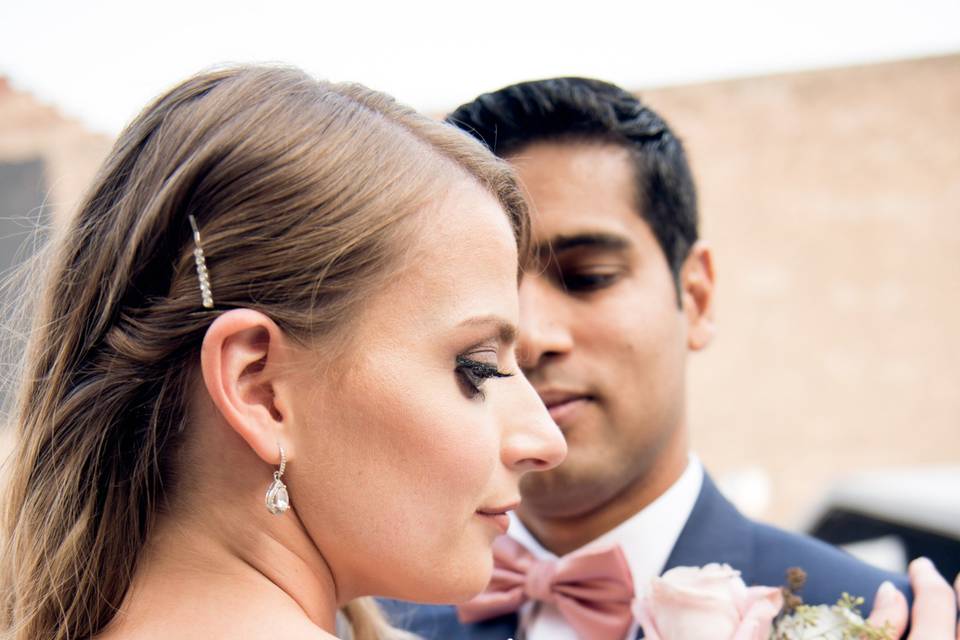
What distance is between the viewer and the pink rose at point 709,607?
6.83 ft

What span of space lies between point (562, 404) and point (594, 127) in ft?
2.50

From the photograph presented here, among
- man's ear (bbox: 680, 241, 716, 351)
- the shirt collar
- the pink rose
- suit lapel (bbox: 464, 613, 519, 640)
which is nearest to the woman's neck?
the pink rose

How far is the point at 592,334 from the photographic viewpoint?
8.79ft

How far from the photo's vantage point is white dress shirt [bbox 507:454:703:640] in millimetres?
2641

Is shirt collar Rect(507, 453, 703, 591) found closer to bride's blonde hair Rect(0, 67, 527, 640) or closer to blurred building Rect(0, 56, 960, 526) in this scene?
bride's blonde hair Rect(0, 67, 527, 640)

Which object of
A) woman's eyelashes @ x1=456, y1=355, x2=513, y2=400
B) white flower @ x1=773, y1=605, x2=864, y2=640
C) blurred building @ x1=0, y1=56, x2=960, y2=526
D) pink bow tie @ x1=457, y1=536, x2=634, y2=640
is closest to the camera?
woman's eyelashes @ x1=456, y1=355, x2=513, y2=400

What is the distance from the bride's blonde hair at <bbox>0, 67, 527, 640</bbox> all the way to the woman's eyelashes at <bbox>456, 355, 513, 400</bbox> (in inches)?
7.8

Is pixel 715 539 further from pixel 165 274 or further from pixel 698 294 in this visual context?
pixel 165 274

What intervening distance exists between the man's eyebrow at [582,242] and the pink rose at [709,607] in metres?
0.88

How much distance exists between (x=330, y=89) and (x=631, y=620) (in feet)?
4.80

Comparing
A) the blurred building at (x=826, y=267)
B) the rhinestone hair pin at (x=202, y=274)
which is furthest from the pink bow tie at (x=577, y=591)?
the blurred building at (x=826, y=267)

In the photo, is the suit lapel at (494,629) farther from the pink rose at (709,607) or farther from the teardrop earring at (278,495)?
the teardrop earring at (278,495)

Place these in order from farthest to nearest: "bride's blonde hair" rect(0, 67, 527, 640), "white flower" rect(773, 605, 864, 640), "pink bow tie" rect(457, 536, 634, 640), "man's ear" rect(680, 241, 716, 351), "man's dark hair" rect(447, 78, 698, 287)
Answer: "man's ear" rect(680, 241, 716, 351), "man's dark hair" rect(447, 78, 698, 287), "pink bow tie" rect(457, 536, 634, 640), "white flower" rect(773, 605, 864, 640), "bride's blonde hair" rect(0, 67, 527, 640)

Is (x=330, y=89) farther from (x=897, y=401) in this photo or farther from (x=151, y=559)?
(x=897, y=401)
